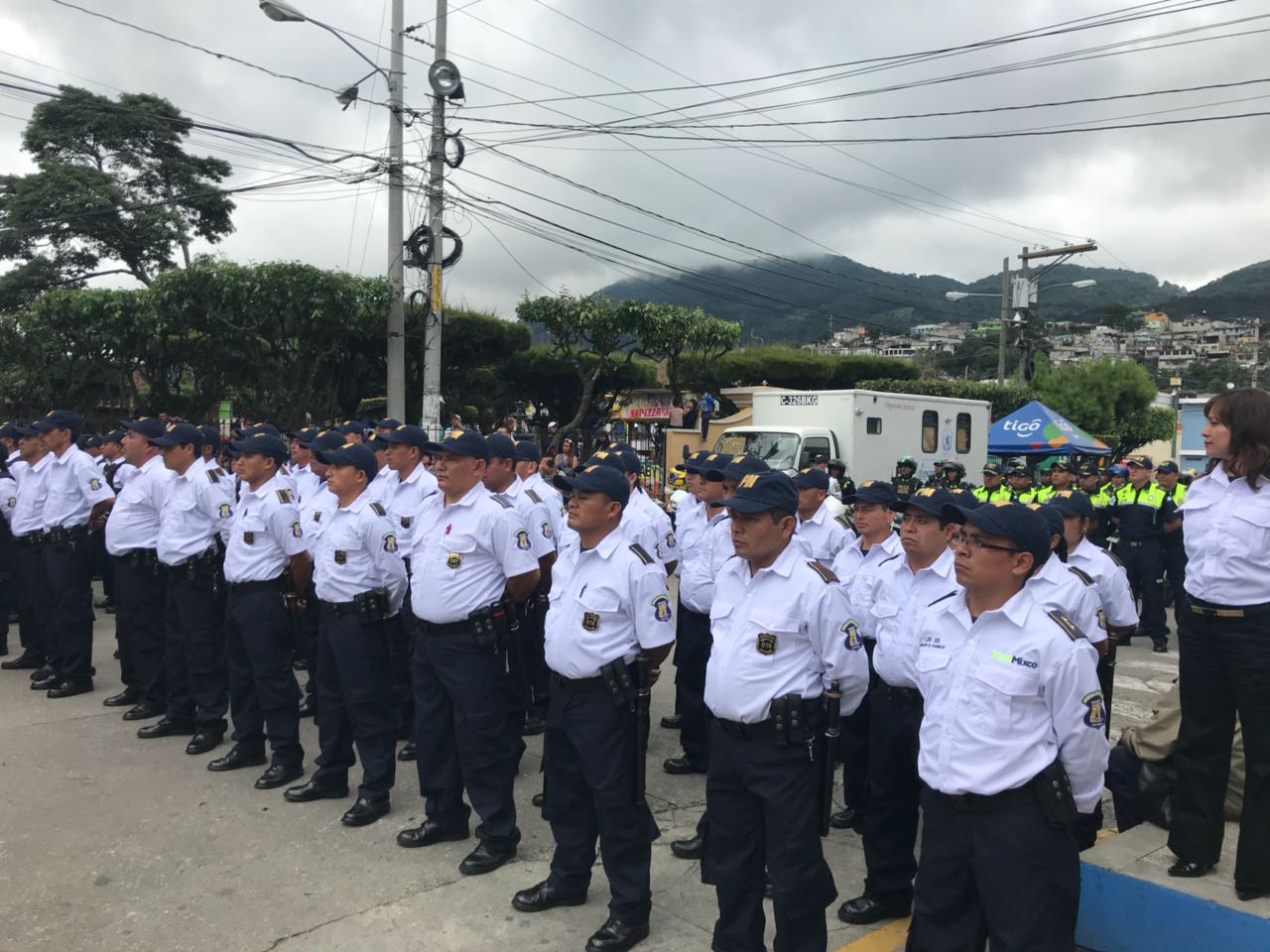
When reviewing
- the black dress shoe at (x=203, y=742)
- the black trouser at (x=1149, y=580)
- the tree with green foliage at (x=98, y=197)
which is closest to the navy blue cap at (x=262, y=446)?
the black dress shoe at (x=203, y=742)

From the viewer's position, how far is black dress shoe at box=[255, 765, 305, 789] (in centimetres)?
540

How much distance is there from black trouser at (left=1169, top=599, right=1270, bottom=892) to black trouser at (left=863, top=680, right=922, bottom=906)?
1.02 metres

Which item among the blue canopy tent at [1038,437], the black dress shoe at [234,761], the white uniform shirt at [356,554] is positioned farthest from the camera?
the blue canopy tent at [1038,437]

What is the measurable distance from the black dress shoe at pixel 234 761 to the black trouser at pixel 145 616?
4.05 feet

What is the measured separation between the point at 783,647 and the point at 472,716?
1818 millimetres

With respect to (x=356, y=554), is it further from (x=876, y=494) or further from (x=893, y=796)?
(x=893, y=796)

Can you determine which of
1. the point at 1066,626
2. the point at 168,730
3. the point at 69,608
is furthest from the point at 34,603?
the point at 1066,626

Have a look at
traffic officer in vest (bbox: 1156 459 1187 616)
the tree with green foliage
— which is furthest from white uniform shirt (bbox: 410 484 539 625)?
the tree with green foliage

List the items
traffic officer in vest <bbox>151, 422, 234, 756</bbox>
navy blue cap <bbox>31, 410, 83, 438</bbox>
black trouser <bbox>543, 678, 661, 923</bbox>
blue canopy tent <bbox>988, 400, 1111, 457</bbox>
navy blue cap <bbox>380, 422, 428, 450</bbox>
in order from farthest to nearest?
blue canopy tent <bbox>988, 400, 1111, 457</bbox>
navy blue cap <bbox>31, 410, 83, 438</bbox>
traffic officer in vest <bbox>151, 422, 234, 756</bbox>
navy blue cap <bbox>380, 422, 428, 450</bbox>
black trouser <bbox>543, 678, 661, 923</bbox>

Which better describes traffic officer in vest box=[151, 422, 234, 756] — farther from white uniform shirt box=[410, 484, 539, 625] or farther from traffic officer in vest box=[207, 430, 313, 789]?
white uniform shirt box=[410, 484, 539, 625]

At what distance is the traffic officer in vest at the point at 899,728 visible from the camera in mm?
3912

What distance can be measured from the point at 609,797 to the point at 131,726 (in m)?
4.45

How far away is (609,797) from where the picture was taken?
12.3 feet

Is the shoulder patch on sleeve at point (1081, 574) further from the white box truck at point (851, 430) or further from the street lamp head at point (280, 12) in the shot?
the street lamp head at point (280, 12)
